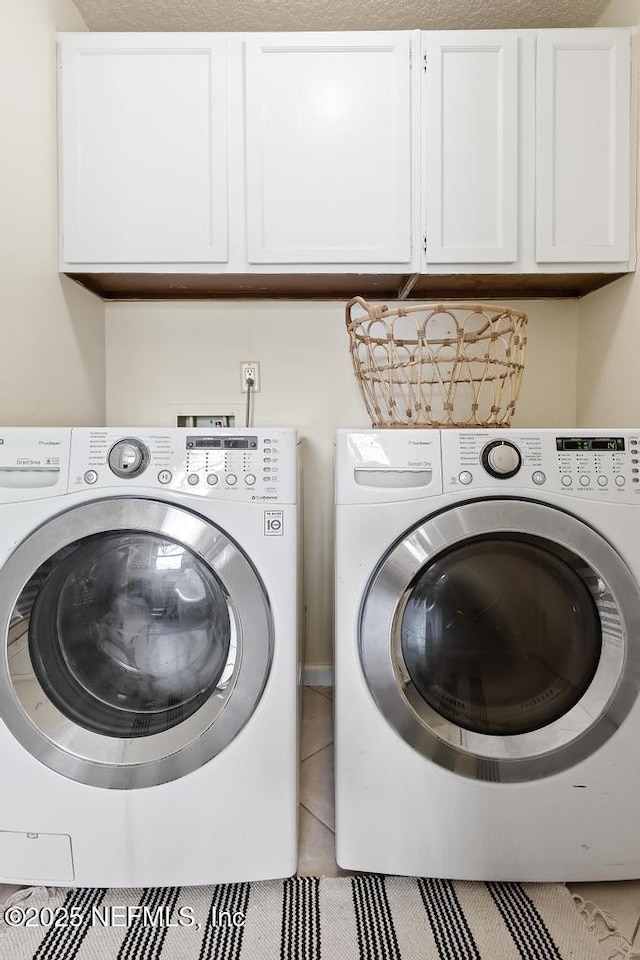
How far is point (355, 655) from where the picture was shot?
1.02 meters

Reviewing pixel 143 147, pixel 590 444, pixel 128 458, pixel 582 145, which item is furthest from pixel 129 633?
pixel 582 145

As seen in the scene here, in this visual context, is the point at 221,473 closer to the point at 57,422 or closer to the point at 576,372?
the point at 57,422

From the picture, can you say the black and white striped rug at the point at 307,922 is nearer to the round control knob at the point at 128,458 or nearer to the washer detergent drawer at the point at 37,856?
the washer detergent drawer at the point at 37,856

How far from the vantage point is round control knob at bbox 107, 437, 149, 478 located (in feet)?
→ 3.24

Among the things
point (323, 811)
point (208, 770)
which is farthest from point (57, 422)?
point (323, 811)

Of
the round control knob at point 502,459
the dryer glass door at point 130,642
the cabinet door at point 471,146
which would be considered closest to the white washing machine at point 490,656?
the round control knob at point 502,459

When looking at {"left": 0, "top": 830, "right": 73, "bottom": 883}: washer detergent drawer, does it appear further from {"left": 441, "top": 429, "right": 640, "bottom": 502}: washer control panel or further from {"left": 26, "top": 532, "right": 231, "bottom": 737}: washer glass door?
{"left": 441, "top": 429, "right": 640, "bottom": 502}: washer control panel

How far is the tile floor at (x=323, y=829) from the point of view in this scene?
1.02m

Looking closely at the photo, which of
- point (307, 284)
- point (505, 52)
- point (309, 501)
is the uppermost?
point (505, 52)

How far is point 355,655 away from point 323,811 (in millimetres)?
528

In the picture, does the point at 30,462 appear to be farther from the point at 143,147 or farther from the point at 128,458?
the point at 143,147

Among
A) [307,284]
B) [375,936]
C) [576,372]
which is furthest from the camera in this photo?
[576,372]

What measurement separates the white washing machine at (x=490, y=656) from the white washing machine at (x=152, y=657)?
5.9 inches
